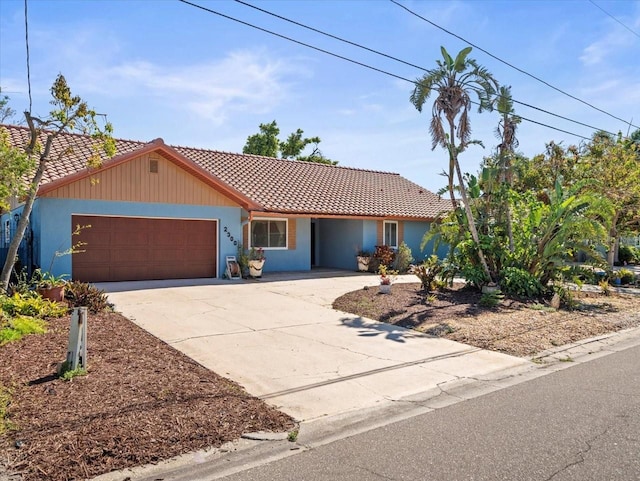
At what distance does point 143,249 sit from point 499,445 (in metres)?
13.3

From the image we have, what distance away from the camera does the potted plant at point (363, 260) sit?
68.1 feet

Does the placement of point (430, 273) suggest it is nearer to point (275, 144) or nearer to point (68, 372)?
point (68, 372)

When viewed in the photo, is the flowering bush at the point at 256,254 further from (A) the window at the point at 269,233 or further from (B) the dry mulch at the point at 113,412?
(B) the dry mulch at the point at 113,412

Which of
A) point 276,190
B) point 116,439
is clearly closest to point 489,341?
point 116,439

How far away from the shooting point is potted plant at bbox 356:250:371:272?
2075cm

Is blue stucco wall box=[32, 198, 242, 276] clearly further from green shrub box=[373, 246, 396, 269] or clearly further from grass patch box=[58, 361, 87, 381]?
green shrub box=[373, 246, 396, 269]

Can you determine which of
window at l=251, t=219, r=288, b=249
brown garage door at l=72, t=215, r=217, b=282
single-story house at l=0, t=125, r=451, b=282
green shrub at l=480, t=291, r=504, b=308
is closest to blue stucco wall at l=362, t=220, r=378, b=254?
single-story house at l=0, t=125, r=451, b=282

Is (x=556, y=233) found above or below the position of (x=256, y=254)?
above

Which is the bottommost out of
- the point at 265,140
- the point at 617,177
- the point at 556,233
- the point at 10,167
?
the point at 556,233

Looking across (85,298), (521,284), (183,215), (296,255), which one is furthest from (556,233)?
(85,298)

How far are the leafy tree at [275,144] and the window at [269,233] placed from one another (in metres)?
18.7

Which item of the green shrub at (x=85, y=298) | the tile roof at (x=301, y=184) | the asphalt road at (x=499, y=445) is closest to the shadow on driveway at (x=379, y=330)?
the asphalt road at (x=499, y=445)

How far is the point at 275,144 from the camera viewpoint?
3775 cm

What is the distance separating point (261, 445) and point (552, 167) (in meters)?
25.3
